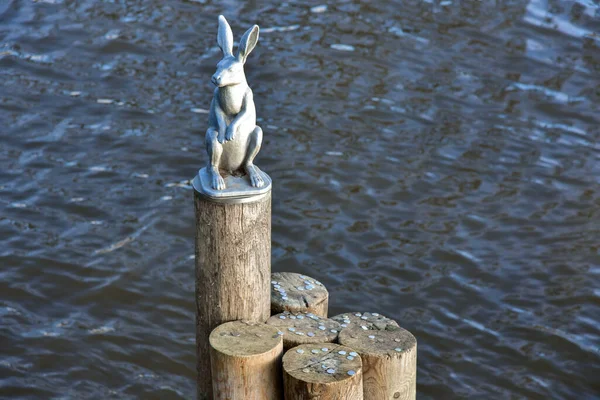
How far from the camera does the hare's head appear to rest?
3811 mm

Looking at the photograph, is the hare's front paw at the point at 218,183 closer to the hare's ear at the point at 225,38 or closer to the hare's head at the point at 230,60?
the hare's head at the point at 230,60

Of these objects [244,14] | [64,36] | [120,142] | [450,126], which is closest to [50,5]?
[64,36]

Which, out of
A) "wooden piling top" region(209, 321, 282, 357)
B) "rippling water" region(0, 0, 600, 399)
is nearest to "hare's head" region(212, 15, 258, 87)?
"wooden piling top" region(209, 321, 282, 357)

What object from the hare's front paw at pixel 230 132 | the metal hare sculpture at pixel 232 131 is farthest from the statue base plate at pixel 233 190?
the hare's front paw at pixel 230 132

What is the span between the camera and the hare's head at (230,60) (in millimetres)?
3811

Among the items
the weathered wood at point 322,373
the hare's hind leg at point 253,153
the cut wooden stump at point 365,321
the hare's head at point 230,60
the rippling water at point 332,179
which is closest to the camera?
the weathered wood at point 322,373

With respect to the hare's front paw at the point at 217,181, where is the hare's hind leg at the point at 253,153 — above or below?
above

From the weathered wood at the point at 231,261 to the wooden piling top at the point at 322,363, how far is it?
322 mm

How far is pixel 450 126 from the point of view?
30.4 ft

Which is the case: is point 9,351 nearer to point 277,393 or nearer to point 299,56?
point 277,393

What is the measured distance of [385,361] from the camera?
3.89m

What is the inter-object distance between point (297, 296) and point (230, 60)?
A: 1249 millimetres

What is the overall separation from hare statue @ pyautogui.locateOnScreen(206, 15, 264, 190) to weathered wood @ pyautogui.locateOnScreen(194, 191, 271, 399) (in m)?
0.13

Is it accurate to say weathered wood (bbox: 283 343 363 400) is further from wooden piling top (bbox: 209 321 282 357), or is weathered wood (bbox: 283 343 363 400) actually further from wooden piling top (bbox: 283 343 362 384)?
wooden piling top (bbox: 209 321 282 357)
